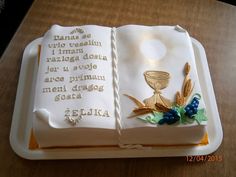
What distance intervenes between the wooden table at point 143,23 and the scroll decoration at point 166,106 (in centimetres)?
13

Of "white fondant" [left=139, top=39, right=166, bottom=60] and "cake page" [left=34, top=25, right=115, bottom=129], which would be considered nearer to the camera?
"cake page" [left=34, top=25, right=115, bottom=129]

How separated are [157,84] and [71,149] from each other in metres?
0.29

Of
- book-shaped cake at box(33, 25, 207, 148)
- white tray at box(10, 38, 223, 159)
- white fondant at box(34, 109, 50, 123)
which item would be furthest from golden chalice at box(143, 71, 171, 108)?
white fondant at box(34, 109, 50, 123)

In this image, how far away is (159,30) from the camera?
43.0 inches

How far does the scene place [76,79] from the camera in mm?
962

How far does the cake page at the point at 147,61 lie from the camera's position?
3.09 ft

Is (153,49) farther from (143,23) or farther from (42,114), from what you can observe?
(42,114)

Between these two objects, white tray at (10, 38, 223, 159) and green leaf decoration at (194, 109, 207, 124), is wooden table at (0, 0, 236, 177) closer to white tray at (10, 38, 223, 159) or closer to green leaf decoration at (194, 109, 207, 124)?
white tray at (10, 38, 223, 159)

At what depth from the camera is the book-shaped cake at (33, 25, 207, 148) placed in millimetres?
895

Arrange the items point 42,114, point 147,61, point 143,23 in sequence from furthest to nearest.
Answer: point 143,23, point 147,61, point 42,114

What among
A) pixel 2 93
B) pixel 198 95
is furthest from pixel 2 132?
pixel 198 95
